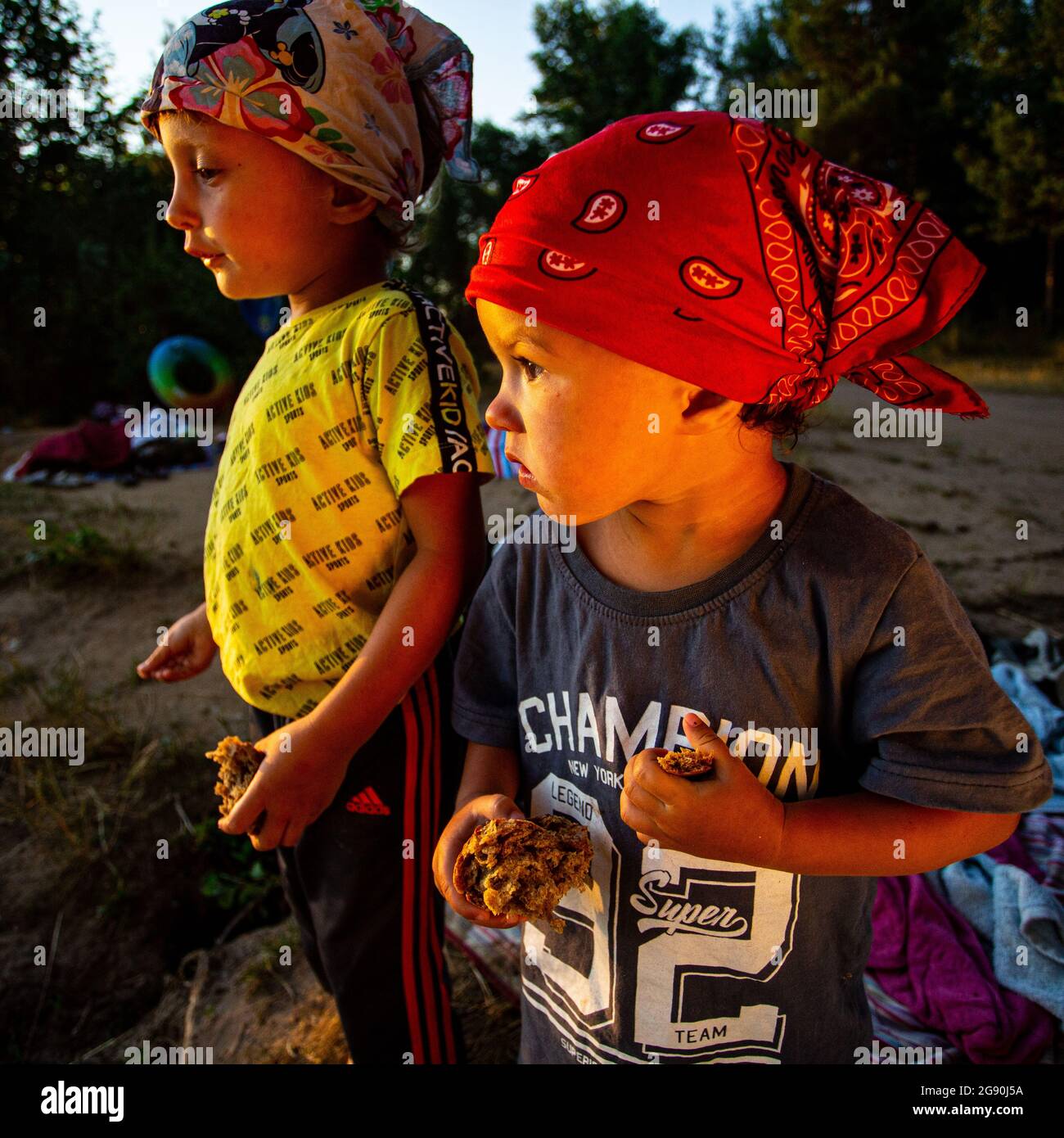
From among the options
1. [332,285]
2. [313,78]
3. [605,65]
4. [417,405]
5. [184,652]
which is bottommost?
[184,652]

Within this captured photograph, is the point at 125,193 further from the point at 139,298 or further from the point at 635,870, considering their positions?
the point at 635,870

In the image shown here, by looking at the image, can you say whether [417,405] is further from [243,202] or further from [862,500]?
[862,500]

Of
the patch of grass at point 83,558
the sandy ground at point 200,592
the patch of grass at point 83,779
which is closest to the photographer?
the sandy ground at point 200,592

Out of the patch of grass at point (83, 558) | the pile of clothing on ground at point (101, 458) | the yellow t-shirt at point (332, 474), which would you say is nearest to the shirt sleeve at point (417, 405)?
the yellow t-shirt at point (332, 474)

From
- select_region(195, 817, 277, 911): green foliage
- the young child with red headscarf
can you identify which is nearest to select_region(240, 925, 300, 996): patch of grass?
select_region(195, 817, 277, 911): green foliage

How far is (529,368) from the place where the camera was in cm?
109

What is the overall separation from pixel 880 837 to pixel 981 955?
1611 mm

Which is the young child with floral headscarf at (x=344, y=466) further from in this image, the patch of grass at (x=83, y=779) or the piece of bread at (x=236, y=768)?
the patch of grass at (x=83, y=779)

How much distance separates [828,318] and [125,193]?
45.9ft

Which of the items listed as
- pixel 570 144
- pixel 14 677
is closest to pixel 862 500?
pixel 14 677

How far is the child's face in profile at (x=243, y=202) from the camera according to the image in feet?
4.70

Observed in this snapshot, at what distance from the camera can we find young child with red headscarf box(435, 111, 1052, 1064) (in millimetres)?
1006

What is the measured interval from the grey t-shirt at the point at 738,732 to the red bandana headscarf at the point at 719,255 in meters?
0.24

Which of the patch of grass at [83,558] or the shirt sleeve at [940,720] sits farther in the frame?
the patch of grass at [83,558]
